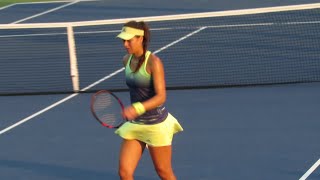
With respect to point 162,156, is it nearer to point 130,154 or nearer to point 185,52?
point 130,154

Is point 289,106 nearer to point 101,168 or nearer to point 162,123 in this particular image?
point 101,168

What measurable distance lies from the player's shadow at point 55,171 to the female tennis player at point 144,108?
182cm

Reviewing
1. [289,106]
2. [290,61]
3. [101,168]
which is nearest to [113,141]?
[101,168]

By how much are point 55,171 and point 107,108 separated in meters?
2.35

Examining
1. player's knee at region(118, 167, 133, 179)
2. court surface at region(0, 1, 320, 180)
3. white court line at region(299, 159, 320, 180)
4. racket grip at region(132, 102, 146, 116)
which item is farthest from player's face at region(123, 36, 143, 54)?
white court line at region(299, 159, 320, 180)

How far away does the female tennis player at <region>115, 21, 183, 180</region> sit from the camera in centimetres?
735

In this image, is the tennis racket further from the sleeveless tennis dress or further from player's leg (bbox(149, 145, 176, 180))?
player's leg (bbox(149, 145, 176, 180))

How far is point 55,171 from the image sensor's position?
32.5ft

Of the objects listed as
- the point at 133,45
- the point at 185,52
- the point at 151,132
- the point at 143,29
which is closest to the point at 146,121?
the point at 151,132

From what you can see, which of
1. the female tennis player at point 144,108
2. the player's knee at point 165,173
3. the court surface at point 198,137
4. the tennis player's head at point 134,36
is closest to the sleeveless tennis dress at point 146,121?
the female tennis player at point 144,108

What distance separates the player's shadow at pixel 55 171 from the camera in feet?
31.6

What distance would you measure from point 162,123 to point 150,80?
0.45 m

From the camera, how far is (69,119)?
40.3 ft

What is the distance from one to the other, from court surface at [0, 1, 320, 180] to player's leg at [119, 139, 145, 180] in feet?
5.81
